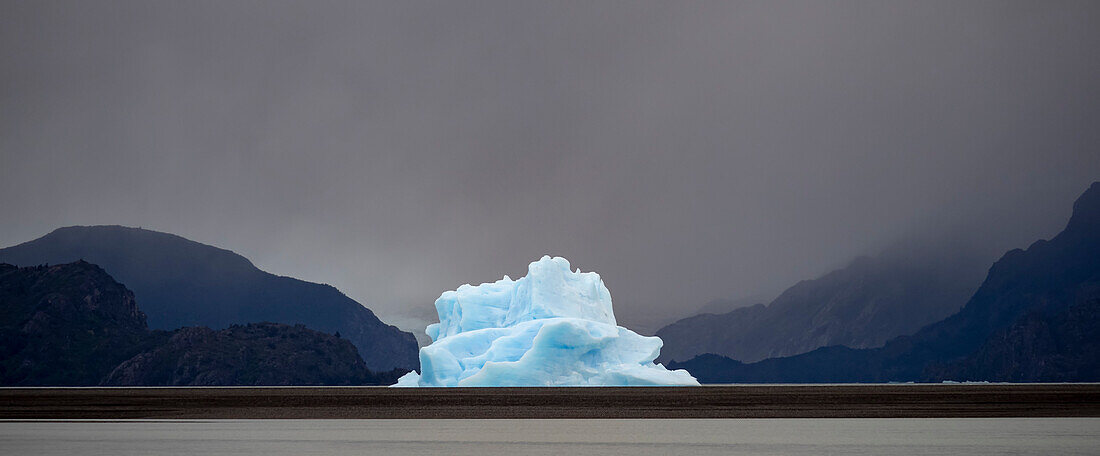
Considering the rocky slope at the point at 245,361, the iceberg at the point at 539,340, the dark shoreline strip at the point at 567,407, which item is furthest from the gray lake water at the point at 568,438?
the rocky slope at the point at 245,361

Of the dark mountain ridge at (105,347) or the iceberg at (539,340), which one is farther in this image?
the dark mountain ridge at (105,347)

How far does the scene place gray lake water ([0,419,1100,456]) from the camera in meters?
12.7

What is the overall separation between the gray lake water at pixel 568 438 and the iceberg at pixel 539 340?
100ft

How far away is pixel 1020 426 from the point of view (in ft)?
61.2

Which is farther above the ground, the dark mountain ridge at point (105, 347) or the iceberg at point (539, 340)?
the dark mountain ridge at point (105, 347)

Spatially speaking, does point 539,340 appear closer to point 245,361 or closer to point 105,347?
point 245,361

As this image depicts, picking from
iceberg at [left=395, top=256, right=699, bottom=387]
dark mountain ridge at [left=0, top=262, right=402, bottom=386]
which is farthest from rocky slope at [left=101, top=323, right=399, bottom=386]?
iceberg at [left=395, top=256, right=699, bottom=387]

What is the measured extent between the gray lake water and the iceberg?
3062cm

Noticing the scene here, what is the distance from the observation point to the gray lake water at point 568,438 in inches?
501

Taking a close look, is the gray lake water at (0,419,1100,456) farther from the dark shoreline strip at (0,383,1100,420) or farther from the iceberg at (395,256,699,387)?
the iceberg at (395,256,699,387)

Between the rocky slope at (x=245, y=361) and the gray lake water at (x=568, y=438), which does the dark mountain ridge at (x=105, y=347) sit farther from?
the gray lake water at (x=568, y=438)

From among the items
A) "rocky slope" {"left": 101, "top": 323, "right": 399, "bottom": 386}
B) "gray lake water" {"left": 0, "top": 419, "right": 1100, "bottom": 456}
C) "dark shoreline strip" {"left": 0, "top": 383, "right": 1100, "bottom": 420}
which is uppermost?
"rocky slope" {"left": 101, "top": 323, "right": 399, "bottom": 386}

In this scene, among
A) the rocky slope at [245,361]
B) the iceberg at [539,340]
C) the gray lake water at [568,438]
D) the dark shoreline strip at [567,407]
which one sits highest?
the rocky slope at [245,361]

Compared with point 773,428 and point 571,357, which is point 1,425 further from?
point 571,357
